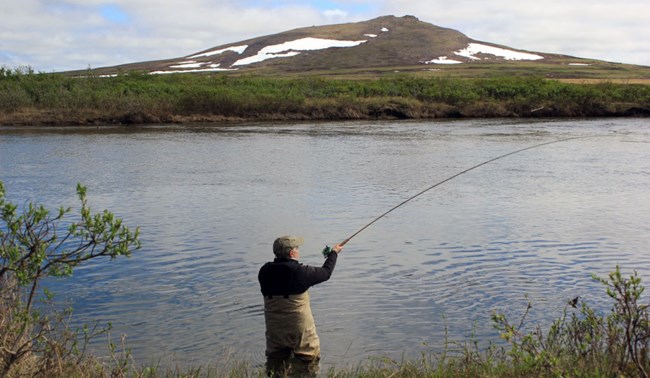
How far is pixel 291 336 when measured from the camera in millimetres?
6945

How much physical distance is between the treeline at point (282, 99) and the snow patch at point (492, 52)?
56.7 meters

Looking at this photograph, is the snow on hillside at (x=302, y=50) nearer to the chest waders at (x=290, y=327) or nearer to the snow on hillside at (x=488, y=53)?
the snow on hillside at (x=488, y=53)

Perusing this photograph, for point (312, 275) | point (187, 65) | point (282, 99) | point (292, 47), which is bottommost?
point (312, 275)

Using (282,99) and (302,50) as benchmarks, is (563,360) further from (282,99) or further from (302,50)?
(302,50)

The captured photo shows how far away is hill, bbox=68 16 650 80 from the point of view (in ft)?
307

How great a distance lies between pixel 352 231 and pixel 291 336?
6.86 m

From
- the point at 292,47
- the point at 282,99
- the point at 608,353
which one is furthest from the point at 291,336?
the point at 292,47

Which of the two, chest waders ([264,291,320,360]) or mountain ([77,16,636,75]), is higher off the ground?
mountain ([77,16,636,75])

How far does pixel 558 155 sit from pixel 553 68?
67.9 meters

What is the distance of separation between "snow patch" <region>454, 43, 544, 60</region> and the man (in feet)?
343

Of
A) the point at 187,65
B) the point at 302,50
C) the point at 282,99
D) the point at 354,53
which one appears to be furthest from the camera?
the point at 302,50

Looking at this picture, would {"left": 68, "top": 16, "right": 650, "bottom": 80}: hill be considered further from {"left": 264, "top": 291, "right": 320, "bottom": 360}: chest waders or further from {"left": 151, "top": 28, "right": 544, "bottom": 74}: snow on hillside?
{"left": 264, "top": 291, "right": 320, "bottom": 360}: chest waders

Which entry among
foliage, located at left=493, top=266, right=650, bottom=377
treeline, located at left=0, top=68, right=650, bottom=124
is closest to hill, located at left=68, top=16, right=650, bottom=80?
treeline, located at left=0, top=68, right=650, bottom=124

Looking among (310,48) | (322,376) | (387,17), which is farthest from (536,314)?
(387,17)
